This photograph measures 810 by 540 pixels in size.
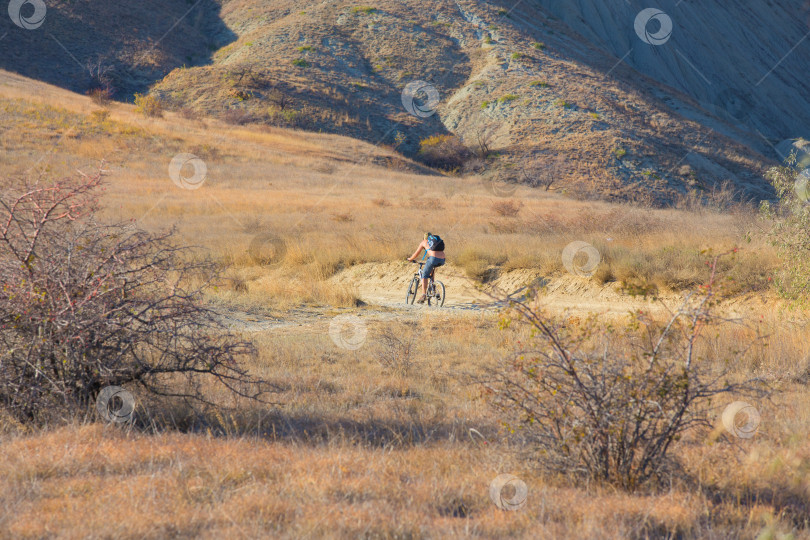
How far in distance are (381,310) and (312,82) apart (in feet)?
173

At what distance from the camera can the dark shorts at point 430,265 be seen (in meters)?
13.5

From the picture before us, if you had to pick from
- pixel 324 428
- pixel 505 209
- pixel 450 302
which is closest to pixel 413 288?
pixel 450 302

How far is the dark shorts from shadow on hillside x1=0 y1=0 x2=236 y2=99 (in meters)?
59.2

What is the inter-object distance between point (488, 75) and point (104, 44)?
1730 inches

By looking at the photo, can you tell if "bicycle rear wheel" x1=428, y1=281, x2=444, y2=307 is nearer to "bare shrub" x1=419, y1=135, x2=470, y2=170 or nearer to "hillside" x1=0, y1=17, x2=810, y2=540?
"hillside" x1=0, y1=17, x2=810, y2=540

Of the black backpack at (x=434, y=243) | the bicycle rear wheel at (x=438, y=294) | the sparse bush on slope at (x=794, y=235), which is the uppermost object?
the sparse bush on slope at (x=794, y=235)

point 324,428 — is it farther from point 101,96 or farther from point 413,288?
point 101,96

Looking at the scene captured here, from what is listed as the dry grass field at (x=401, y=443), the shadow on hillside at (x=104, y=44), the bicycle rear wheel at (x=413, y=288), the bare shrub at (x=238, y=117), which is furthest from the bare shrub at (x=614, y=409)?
the shadow on hillside at (x=104, y=44)

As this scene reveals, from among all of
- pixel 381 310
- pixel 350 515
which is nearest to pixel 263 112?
pixel 381 310

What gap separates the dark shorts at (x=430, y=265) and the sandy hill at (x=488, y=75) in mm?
33269

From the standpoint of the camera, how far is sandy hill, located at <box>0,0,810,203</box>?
172 feet

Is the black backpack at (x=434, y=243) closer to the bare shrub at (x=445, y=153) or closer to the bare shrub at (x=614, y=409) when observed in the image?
the bare shrub at (x=614, y=409)

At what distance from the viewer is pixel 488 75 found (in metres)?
63.6

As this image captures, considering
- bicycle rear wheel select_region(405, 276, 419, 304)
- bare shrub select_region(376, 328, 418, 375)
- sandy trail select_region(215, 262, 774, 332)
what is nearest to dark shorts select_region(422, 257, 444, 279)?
sandy trail select_region(215, 262, 774, 332)
